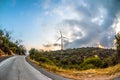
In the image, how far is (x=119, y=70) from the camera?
883 inches

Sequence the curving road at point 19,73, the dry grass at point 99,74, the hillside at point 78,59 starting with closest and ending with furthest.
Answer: the dry grass at point 99,74
the curving road at point 19,73
the hillside at point 78,59

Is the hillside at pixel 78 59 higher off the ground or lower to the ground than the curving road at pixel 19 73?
higher

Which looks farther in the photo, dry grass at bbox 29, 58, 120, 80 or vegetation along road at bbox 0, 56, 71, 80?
vegetation along road at bbox 0, 56, 71, 80

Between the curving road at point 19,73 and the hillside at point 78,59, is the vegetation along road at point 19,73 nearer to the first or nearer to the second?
the curving road at point 19,73

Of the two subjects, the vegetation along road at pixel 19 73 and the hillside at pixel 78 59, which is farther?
the hillside at pixel 78 59

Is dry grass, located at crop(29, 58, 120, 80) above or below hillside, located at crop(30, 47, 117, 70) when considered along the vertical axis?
below

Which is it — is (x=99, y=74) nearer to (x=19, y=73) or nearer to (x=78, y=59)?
(x=19, y=73)

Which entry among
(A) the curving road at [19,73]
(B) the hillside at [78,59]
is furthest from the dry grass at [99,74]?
(B) the hillside at [78,59]

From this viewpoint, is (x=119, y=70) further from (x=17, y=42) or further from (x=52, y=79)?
(x=17, y=42)

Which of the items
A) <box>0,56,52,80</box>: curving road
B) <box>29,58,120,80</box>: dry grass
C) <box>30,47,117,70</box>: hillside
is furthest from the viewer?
<box>30,47,117,70</box>: hillside

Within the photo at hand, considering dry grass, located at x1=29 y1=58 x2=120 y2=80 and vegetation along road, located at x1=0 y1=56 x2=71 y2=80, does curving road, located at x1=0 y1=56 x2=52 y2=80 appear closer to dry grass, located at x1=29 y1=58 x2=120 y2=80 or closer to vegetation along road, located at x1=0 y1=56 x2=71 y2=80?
vegetation along road, located at x1=0 y1=56 x2=71 y2=80

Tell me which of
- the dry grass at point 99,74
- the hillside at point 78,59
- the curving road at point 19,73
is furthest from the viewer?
the hillside at point 78,59

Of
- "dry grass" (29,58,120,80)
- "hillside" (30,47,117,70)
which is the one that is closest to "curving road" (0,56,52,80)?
"dry grass" (29,58,120,80)

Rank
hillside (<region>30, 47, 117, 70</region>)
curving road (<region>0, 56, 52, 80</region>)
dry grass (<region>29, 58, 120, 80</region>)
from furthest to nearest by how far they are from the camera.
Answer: hillside (<region>30, 47, 117, 70</region>) → curving road (<region>0, 56, 52, 80</region>) → dry grass (<region>29, 58, 120, 80</region>)
